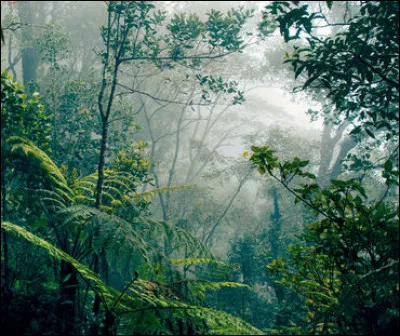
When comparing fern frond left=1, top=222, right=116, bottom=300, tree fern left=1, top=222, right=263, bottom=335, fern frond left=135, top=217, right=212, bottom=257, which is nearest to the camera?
tree fern left=1, top=222, right=263, bottom=335

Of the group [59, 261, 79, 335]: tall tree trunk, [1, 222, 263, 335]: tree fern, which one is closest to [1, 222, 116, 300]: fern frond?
[1, 222, 263, 335]: tree fern

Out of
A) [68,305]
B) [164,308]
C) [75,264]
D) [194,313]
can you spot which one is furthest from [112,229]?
[194,313]

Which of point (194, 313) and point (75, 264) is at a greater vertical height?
point (75, 264)

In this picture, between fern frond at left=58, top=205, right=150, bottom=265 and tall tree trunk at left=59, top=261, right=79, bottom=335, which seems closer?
tall tree trunk at left=59, top=261, right=79, bottom=335

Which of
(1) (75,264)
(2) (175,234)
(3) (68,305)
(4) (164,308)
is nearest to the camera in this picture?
(4) (164,308)

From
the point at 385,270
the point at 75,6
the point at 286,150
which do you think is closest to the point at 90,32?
the point at 75,6

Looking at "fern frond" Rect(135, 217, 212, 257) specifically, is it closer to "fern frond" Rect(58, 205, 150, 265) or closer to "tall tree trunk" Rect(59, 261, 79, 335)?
"fern frond" Rect(58, 205, 150, 265)

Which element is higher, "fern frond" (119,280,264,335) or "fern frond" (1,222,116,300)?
"fern frond" (1,222,116,300)

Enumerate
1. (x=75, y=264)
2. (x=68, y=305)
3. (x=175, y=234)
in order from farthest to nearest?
1. (x=175, y=234)
2. (x=68, y=305)
3. (x=75, y=264)

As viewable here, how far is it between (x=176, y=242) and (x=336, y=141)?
1443 centimetres

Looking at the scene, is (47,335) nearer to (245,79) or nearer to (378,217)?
(378,217)

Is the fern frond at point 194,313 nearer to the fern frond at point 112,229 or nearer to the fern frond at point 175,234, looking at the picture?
the fern frond at point 112,229

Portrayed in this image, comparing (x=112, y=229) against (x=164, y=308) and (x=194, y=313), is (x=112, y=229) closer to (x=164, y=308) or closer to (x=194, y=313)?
(x=164, y=308)

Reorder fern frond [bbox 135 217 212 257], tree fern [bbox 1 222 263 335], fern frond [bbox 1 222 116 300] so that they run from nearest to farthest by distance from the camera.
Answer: tree fern [bbox 1 222 263 335]
fern frond [bbox 1 222 116 300]
fern frond [bbox 135 217 212 257]
